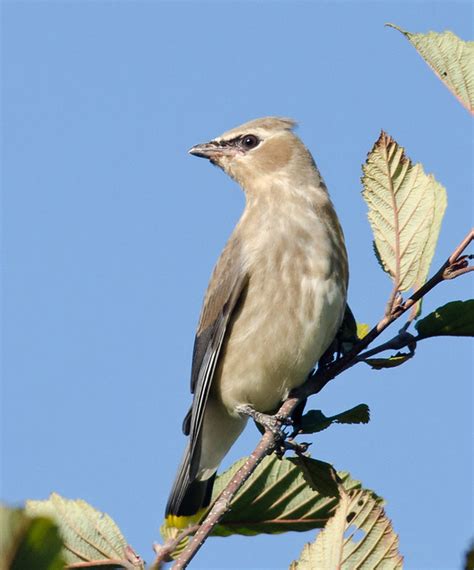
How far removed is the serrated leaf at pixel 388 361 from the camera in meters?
3.61

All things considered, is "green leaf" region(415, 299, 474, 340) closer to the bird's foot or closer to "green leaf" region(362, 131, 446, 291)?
"green leaf" region(362, 131, 446, 291)

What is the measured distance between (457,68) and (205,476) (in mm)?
3142

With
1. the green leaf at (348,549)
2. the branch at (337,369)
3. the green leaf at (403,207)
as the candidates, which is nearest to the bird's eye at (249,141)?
the branch at (337,369)

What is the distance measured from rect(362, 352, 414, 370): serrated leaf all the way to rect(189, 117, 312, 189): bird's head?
8.00 ft

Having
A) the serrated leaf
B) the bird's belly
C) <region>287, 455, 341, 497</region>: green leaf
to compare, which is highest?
the bird's belly

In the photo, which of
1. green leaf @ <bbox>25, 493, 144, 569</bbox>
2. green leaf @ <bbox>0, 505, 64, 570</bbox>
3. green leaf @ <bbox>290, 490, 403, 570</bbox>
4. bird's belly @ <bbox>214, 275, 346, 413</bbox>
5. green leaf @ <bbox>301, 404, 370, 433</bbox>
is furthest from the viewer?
bird's belly @ <bbox>214, 275, 346, 413</bbox>

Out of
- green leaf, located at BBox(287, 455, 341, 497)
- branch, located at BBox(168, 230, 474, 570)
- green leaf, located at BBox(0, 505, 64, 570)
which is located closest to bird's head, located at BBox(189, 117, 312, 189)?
branch, located at BBox(168, 230, 474, 570)

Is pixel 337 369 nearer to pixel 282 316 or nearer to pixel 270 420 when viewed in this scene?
pixel 270 420

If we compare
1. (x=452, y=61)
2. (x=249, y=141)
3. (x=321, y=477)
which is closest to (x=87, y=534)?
(x=321, y=477)

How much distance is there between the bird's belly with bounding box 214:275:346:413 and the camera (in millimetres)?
4895

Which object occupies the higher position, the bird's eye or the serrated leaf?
the bird's eye

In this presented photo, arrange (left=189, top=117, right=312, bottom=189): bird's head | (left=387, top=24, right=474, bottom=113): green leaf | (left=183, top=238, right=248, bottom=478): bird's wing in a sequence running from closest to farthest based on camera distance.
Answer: (left=387, top=24, right=474, bottom=113): green leaf
(left=183, top=238, right=248, bottom=478): bird's wing
(left=189, top=117, right=312, bottom=189): bird's head

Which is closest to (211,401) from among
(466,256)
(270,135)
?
(270,135)

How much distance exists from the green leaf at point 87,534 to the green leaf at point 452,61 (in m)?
1.65
